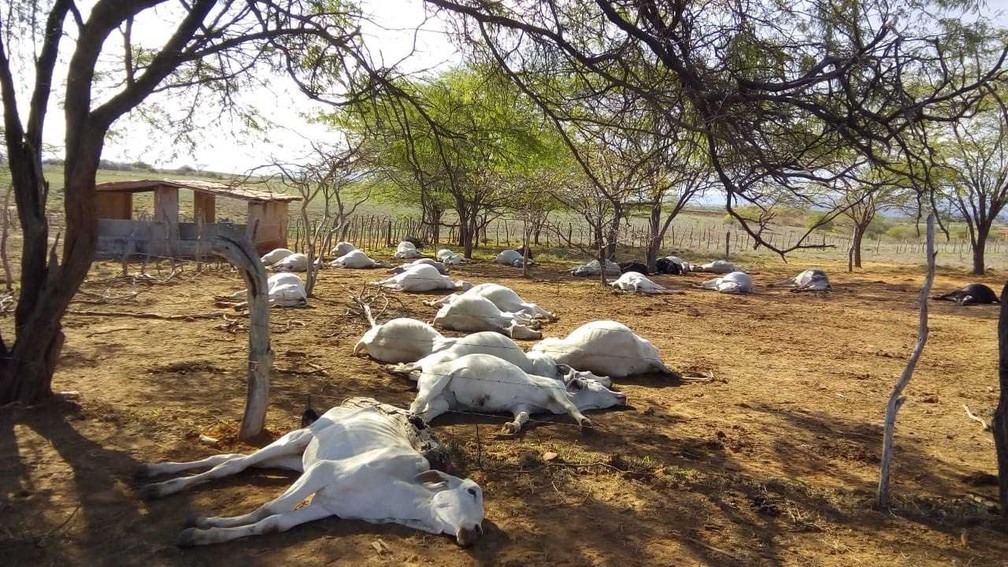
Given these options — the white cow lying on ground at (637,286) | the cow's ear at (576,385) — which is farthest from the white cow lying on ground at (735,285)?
the cow's ear at (576,385)

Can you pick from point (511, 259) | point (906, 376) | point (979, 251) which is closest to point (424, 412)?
point (906, 376)

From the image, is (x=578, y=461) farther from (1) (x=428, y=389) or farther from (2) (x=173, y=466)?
(2) (x=173, y=466)

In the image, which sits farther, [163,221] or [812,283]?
[812,283]

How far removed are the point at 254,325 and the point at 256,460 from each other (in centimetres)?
84

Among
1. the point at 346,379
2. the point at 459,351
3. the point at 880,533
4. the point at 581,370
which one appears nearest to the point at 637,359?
the point at 581,370

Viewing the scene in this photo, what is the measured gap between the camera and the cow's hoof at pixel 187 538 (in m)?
3.30

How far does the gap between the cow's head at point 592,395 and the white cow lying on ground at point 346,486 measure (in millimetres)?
2294

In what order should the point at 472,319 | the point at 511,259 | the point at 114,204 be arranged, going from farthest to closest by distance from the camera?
the point at 511,259 < the point at 114,204 < the point at 472,319

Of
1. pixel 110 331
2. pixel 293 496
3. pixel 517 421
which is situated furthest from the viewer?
pixel 110 331

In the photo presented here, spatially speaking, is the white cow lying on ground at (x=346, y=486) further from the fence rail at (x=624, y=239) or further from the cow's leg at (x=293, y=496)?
the fence rail at (x=624, y=239)

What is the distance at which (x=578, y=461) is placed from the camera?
472 centimetres

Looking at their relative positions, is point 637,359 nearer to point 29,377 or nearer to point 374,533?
point 374,533

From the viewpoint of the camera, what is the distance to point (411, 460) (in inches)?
150

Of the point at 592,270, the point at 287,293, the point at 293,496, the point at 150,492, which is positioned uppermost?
the point at 592,270
